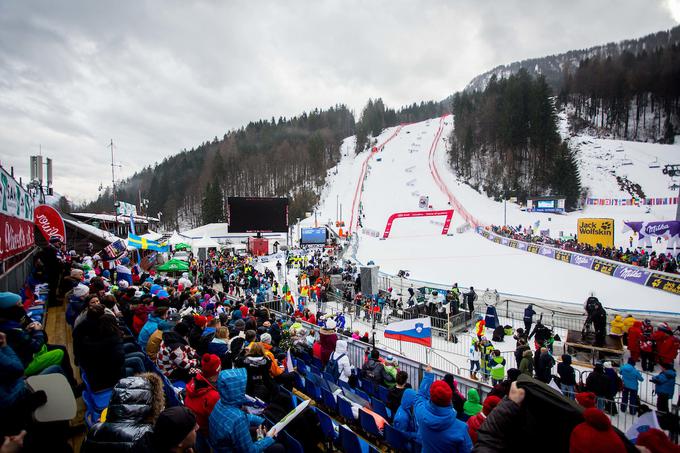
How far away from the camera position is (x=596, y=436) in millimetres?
1812

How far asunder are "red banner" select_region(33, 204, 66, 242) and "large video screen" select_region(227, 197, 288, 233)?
26050mm

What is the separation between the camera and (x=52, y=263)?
29.0 ft

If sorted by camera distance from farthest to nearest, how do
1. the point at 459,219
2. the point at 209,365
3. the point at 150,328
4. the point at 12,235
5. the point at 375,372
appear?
1. the point at 459,219
2. the point at 12,235
3. the point at 375,372
4. the point at 150,328
5. the point at 209,365

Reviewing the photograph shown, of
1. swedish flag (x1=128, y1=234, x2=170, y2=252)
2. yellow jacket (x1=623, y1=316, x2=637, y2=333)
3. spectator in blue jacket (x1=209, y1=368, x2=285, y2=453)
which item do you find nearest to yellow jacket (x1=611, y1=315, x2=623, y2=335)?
yellow jacket (x1=623, y1=316, x2=637, y2=333)

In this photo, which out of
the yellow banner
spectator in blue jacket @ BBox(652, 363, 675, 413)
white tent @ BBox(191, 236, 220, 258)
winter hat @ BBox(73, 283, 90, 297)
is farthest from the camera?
white tent @ BBox(191, 236, 220, 258)

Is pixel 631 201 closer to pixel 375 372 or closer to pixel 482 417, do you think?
pixel 375 372

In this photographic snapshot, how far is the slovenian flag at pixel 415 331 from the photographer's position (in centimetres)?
922

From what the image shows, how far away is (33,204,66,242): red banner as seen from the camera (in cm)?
1209

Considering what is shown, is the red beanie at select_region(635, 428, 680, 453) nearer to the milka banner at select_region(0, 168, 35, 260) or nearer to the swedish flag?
the milka banner at select_region(0, 168, 35, 260)

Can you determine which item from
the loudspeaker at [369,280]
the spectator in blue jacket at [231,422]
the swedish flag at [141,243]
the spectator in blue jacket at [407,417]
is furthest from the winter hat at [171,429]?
the swedish flag at [141,243]

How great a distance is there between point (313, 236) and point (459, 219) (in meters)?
19.5

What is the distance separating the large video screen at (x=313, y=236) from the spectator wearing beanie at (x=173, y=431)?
1460 inches

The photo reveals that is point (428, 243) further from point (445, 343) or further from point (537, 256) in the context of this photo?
point (445, 343)

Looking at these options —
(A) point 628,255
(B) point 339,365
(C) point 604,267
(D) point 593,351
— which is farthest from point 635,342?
(A) point 628,255
